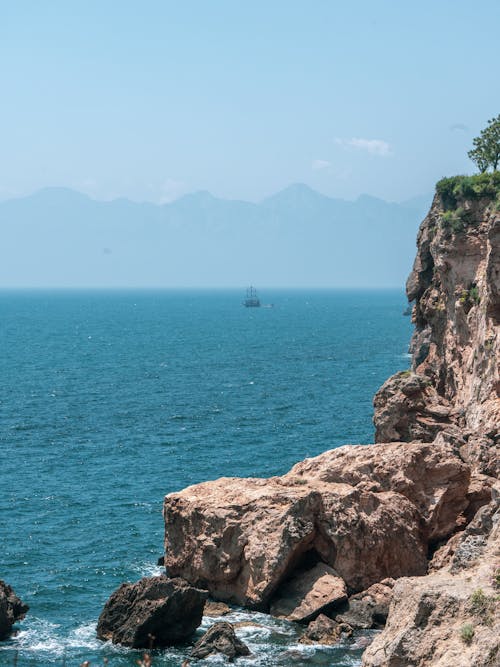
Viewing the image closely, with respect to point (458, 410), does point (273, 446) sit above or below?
below

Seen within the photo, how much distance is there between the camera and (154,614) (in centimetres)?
3762

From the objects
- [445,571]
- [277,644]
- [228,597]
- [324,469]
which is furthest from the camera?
[324,469]

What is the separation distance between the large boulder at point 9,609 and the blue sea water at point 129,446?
0.45 metres

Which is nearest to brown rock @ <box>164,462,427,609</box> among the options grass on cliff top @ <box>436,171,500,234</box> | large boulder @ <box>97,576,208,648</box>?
large boulder @ <box>97,576,208,648</box>

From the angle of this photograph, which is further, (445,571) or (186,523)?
(186,523)

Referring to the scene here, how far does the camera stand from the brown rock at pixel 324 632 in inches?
1487

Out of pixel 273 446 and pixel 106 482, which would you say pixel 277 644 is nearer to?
Result: pixel 106 482

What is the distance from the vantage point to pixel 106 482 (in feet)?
210

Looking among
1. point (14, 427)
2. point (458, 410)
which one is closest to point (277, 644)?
point (458, 410)

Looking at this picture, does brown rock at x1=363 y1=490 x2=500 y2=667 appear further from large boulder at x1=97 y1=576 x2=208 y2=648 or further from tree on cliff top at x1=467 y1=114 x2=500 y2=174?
Answer: tree on cliff top at x1=467 y1=114 x2=500 y2=174

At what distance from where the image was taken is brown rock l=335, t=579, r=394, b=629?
3881cm

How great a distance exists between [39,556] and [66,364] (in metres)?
89.7

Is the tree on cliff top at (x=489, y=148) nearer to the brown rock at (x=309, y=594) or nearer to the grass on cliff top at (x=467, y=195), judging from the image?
the grass on cliff top at (x=467, y=195)

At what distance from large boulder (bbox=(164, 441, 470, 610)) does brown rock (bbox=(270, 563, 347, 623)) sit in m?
0.51
